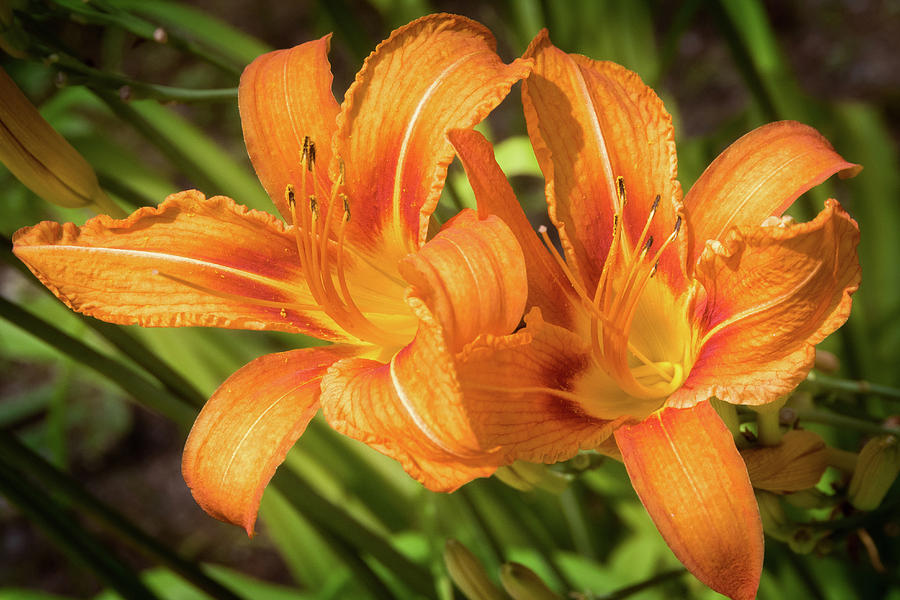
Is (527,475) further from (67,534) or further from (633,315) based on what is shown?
(67,534)

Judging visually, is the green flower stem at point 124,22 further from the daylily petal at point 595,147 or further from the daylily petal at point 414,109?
the daylily petal at point 595,147

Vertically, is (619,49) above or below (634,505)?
above

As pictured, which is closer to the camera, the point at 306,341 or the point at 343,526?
the point at 343,526

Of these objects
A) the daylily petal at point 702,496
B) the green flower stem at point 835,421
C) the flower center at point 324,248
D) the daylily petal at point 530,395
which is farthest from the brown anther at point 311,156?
the green flower stem at point 835,421

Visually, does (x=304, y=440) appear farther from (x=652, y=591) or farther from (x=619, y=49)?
(x=619, y=49)

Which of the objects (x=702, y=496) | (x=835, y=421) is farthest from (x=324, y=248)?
(x=835, y=421)

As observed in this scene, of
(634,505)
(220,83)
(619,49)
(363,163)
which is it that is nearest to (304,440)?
(634,505)
